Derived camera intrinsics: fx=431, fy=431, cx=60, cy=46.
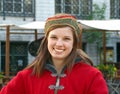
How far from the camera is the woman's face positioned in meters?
2.20

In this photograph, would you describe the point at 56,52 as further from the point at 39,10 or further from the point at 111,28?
the point at 39,10

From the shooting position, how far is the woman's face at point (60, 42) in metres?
2.20

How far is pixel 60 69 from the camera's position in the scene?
2283 mm

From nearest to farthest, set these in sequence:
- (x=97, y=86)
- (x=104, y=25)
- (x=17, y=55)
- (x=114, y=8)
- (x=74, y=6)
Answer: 1. (x=97, y=86)
2. (x=104, y=25)
3. (x=17, y=55)
4. (x=74, y=6)
5. (x=114, y=8)

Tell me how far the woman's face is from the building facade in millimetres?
15214

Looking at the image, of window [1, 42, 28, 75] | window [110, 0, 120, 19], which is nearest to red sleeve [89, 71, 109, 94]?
window [1, 42, 28, 75]

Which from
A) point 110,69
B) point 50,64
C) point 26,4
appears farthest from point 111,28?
point 26,4

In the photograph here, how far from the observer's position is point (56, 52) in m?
2.22

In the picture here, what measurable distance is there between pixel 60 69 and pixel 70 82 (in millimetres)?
104

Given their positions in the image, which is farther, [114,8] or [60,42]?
[114,8]

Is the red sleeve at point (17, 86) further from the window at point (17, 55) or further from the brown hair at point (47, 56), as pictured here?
the window at point (17, 55)

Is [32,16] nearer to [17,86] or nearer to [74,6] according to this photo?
[74,6]

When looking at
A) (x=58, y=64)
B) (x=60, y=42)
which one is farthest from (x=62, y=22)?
(x=58, y=64)

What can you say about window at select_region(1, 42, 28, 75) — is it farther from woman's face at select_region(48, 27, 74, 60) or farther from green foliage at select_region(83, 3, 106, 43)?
woman's face at select_region(48, 27, 74, 60)
